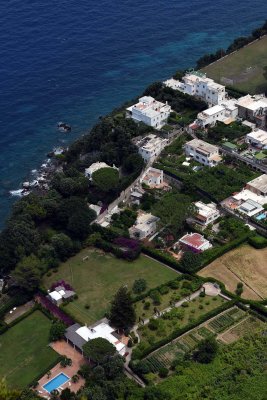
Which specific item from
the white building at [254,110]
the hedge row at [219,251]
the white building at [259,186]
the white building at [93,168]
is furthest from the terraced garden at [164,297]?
the white building at [254,110]

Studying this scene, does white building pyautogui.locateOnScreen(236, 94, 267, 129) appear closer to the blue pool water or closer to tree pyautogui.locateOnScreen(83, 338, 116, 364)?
the blue pool water

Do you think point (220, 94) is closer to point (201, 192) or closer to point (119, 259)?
point (201, 192)

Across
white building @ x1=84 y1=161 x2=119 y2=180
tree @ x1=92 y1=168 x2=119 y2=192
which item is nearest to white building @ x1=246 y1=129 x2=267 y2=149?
white building @ x1=84 y1=161 x2=119 y2=180

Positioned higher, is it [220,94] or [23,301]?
[220,94]

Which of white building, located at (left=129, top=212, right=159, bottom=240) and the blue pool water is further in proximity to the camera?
the blue pool water

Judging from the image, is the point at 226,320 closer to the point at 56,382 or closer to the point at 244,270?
the point at 244,270

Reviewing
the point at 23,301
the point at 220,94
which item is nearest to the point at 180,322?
the point at 23,301
